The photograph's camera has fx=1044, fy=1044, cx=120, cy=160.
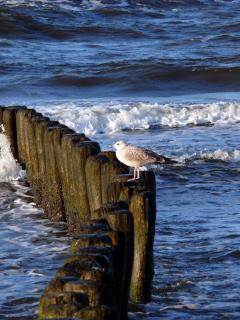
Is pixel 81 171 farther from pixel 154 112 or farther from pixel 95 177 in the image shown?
pixel 154 112

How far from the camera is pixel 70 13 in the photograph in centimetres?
3484

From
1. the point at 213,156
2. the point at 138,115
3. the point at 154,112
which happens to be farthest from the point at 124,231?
the point at 154,112

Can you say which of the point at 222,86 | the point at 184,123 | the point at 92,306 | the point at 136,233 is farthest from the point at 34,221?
the point at 222,86

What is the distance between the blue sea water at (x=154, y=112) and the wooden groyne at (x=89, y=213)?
0.32m

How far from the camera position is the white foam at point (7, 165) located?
11.5 meters

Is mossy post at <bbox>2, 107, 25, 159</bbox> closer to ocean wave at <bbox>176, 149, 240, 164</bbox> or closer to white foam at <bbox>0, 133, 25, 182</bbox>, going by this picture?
white foam at <bbox>0, 133, 25, 182</bbox>

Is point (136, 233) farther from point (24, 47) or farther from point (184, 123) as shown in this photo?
point (24, 47)

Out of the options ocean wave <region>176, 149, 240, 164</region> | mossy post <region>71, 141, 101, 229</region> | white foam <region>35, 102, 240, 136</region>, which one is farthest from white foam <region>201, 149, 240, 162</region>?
mossy post <region>71, 141, 101, 229</region>

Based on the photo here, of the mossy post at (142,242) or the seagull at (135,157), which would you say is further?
the seagull at (135,157)

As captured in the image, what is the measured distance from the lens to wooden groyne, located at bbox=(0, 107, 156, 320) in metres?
4.23

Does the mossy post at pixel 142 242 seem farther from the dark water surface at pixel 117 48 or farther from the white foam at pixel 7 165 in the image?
the dark water surface at pixel 117 48

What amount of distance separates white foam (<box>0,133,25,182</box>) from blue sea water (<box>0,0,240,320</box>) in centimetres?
2

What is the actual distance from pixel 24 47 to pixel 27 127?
64.6 ft

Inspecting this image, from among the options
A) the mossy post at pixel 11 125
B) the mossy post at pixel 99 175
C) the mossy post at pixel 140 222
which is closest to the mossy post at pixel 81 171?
the mossy post at pixel 99 175
